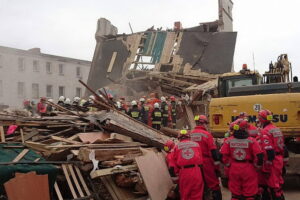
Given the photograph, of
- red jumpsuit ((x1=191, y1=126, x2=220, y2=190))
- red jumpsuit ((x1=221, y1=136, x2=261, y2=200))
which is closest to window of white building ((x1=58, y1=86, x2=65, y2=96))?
red jumpsuit ((x1=191, y1=126, x2=220, y2=190))

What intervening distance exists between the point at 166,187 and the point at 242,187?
1.50m

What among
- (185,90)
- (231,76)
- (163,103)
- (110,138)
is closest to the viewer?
(110,138)

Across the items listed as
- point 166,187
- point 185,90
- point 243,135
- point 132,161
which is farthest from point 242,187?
point 185,90

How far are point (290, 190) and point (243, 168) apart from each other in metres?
3.16

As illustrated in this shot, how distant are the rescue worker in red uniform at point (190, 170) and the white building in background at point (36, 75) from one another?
71.2 ft

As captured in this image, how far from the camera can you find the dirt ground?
7.94m

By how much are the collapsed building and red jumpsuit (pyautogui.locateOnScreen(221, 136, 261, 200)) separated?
14.4 m

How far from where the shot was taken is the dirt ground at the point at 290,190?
7938mm

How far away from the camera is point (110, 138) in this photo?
7980mm

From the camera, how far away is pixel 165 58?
23.9 metres

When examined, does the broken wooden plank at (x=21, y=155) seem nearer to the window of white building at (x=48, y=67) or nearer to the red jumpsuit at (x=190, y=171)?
the red jumpsuit at (x=190, y=171)

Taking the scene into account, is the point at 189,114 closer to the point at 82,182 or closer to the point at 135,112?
the point at 135,112

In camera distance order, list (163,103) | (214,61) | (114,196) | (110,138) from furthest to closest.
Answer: (214,61) → (163,103) → (110,138) → (114,196)

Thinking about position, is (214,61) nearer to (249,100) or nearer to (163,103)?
(163,103)
